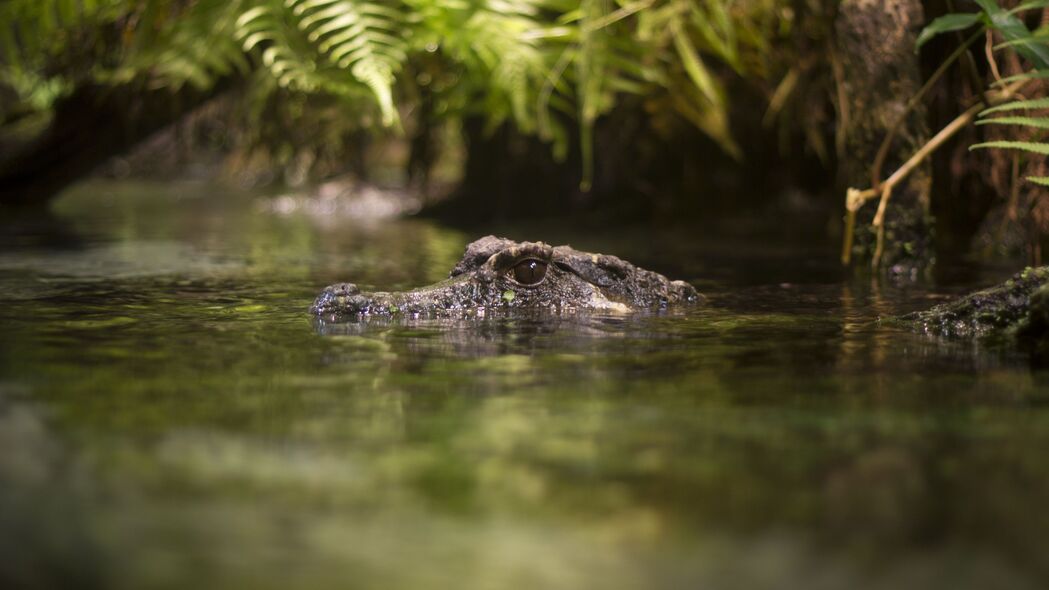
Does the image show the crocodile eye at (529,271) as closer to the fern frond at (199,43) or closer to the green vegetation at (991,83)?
the green vegetation at (991,83)

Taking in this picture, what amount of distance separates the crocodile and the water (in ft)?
0.62

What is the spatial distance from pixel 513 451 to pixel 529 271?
1922 mm

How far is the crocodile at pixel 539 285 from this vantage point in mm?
3604

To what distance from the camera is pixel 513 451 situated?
1863 mm

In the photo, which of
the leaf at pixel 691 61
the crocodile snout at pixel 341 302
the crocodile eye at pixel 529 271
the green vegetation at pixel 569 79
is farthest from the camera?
the leaf at pixel 691 61

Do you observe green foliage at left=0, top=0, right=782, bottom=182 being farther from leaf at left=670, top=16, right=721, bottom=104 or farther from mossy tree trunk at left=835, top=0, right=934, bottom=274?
mossy tree trunk at left=835, top=0, right=934, bottom=274

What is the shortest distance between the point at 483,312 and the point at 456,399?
133 centimetres

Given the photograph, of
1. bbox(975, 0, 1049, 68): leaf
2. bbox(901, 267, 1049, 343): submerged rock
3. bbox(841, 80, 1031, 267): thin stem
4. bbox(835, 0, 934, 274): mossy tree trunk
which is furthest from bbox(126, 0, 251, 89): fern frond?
bbox(901, 267, 1049, 343): submerged rock

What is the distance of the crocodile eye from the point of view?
3.75 metres

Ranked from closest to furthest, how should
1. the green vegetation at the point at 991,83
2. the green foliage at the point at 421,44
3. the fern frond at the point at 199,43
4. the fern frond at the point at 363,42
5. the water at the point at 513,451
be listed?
the water at the point at 513,451
the green vegetation at the point at 991,83
the fern frond at the point at 363,42
the green foliage at the point at 421,44
the fern frond at the point at 199,43

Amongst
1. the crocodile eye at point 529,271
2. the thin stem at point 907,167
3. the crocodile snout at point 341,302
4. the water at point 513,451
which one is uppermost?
the thin stem at point 907,167

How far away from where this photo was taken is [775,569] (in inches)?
54.4

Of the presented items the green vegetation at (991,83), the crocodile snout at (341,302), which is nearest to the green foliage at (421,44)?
the green vegetation at (991,83)

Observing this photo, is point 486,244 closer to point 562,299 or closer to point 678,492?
point 562,299
